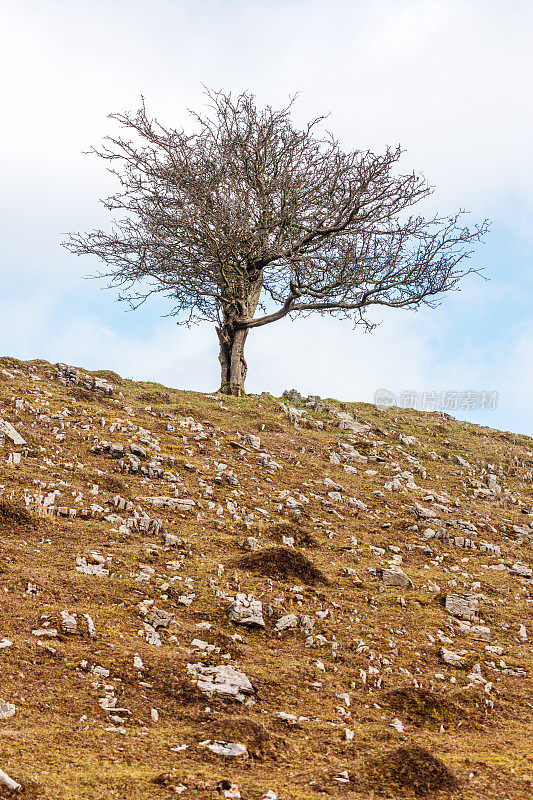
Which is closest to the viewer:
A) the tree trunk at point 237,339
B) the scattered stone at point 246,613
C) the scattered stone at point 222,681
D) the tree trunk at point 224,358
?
the scattered stone at point 222,681

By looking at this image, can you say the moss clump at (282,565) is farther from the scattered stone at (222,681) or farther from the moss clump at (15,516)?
the moss clump at (15,516)

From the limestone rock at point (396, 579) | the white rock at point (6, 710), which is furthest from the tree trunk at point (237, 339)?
the white rock at point (6, 710)

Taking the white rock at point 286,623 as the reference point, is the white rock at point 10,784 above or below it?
below

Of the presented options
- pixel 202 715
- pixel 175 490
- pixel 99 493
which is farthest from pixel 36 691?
pixel 175 490

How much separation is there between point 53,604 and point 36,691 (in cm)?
176

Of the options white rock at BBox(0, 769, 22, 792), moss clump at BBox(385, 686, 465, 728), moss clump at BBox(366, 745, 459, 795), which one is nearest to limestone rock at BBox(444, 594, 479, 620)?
moss clump at BBox(385, 686, 465, 728)

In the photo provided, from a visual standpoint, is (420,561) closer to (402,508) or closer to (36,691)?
(402,508)

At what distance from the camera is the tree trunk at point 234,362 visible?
1018 inches

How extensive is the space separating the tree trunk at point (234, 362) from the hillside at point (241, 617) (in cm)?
717

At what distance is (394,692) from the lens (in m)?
7.64

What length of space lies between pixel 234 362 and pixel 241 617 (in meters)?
17.9

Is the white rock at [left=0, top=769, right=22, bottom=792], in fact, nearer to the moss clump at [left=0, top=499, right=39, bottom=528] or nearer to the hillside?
the hillside

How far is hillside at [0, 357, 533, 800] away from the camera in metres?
5.66

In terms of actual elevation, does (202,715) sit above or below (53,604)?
Answer: below
